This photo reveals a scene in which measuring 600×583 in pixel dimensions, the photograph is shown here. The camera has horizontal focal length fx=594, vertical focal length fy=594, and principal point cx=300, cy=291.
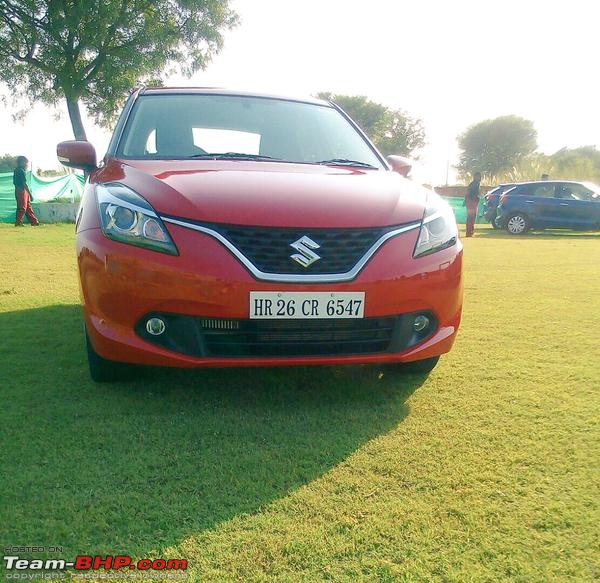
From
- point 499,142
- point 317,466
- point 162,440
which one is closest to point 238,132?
point 162,440

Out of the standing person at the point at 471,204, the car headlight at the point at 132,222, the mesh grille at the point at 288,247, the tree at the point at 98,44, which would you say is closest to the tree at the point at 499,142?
the tree at the point at 98,44

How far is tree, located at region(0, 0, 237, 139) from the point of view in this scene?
55.8 feet

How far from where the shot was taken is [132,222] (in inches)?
94.0

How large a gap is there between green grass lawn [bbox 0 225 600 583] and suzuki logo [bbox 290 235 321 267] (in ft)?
2.10

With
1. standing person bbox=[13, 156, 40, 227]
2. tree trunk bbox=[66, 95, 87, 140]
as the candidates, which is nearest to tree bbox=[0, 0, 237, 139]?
tree trunk bbox=[66, 95, 87, 140]

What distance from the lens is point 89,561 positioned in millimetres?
1486

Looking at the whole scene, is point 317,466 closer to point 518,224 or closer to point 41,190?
point 518,224

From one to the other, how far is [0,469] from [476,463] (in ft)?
5.21

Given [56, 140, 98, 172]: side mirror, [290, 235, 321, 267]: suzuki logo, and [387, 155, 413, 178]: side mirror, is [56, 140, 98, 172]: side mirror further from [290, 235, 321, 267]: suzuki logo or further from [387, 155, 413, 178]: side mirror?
[387, 155, 413, 178]: side mirror

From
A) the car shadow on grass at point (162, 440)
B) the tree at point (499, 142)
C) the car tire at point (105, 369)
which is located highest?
the tree at point (499, 142)

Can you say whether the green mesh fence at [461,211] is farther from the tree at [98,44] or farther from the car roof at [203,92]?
the car roof at [203,92]

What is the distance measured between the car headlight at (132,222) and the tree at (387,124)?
69.3 meters

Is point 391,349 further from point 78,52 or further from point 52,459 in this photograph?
point 78,52

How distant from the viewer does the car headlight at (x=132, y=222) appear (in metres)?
2.33
